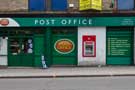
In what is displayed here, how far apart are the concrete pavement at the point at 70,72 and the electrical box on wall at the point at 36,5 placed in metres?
4.23

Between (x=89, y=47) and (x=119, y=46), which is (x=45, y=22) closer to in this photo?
(x=89, y=47)

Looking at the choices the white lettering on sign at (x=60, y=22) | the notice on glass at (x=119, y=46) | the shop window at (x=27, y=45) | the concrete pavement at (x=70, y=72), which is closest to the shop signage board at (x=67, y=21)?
the white lettering on sign at (x=60, y=22)

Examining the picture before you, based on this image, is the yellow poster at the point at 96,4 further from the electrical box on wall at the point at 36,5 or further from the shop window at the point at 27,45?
the shop window at the point at 27,45

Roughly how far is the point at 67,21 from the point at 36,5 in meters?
2.44

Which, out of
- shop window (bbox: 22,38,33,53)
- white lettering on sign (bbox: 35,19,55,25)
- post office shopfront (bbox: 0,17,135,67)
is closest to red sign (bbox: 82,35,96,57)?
post office shopfront (bbox: 0,17,135,67)

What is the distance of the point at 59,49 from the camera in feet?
109

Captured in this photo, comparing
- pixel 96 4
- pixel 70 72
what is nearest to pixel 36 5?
pixel 96 4

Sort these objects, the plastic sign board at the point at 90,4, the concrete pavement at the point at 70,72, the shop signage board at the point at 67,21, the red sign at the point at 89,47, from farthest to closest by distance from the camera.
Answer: the red sign at the point at 89,47
the shop signage board at the point at 67,21
the plastic sign board at the point at 90,4
the concrete pavement at the point at 70,72

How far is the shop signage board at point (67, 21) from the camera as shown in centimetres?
3262

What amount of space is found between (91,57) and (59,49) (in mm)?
2314

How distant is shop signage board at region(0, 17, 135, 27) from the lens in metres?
32.6

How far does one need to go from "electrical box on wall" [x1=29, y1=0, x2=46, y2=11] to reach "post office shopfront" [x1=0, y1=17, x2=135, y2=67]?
126 centimetres

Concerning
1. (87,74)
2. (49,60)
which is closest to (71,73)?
(87,74)

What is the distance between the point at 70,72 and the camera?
29.3 m
